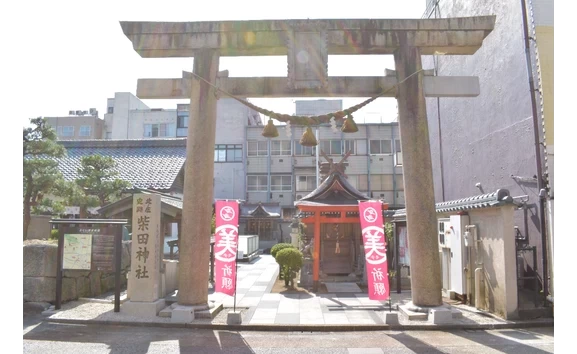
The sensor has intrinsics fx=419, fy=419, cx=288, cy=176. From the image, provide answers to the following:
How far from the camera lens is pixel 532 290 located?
12.5m

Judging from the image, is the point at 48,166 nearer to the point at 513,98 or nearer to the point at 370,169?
the point at 513,98

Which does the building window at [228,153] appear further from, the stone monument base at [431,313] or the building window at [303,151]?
the stone monument base at [431,313]

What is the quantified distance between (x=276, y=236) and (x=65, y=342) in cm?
3083

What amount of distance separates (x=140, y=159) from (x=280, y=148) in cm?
2073

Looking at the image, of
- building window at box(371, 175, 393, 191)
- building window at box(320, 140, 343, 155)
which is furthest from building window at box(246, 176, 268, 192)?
building window at box(371, 175, 393, 191)

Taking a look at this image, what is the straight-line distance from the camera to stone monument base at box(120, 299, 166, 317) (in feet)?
34.2

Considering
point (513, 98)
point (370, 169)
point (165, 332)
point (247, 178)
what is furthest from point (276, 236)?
point (165, 332)

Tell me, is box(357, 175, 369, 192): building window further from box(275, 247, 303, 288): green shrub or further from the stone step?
the stone step

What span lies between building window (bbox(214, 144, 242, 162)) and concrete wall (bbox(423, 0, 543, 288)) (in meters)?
24.6

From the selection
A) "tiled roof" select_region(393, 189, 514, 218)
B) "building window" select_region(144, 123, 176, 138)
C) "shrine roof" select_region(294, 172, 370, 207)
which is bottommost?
"tiled roof" select_region(393, 189, 514, 218)

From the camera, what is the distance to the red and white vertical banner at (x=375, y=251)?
10.3 meters

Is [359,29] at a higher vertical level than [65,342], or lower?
higher

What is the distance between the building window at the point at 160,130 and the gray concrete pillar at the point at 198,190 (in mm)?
35597

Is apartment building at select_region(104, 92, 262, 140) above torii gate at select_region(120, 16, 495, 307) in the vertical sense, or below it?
above
